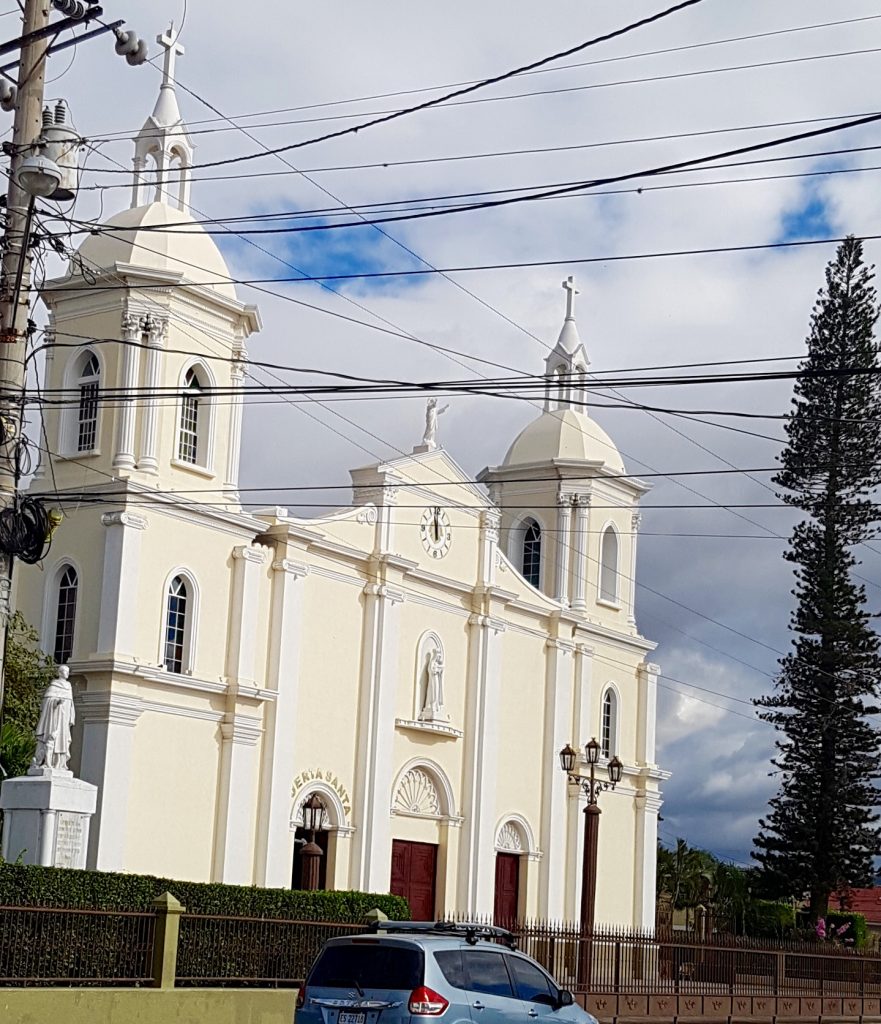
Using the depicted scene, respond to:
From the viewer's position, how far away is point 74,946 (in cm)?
1992

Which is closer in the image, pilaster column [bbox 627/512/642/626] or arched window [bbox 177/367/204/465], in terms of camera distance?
arched window [bbox 177/367/204/465]

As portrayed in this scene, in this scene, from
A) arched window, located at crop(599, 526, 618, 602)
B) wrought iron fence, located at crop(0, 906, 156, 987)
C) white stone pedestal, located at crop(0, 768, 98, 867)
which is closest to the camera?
wrought iron fence, located at crop(0, 906, 156, 987)

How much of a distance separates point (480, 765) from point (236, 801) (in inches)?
335

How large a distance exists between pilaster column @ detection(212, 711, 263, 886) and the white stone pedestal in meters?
8.56

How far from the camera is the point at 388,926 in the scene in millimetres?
16766

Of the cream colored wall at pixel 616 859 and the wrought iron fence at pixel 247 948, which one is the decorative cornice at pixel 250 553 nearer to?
the wrought iron fence at pixel 247 948

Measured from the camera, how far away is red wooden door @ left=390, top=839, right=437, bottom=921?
127 feet

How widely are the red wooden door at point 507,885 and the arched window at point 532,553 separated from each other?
8.01 m

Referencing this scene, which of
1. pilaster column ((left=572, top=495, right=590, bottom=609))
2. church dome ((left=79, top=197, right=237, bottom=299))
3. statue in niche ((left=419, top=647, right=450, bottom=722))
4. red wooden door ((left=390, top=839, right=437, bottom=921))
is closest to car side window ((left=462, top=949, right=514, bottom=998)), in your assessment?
church dome ((left=79, top=197, right=237, bottom=299))

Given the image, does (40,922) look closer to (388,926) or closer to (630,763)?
(388,926)

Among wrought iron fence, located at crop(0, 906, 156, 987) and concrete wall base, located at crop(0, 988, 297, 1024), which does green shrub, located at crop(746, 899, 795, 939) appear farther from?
wrought iron fence, located at crop(0, 906, 156, 987)

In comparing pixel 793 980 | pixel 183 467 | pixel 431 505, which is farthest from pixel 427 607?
pixel 793 980

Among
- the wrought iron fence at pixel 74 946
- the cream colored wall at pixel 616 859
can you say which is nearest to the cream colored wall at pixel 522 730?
the cream colored wall at pixel 616 859

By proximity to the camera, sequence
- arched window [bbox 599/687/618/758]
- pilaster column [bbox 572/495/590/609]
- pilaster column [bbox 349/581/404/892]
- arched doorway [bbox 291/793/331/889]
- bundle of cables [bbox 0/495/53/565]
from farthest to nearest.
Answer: arched window [bbox 599/687/618/758] < pilaster column [bbox 572/495/590/609] < pilaster column [bbox 349/581/404/892] < arched doorway [bbox 291/793/331/889] < bundle of cables [bbox 0/495/53/565]
